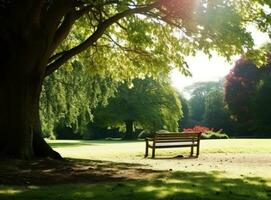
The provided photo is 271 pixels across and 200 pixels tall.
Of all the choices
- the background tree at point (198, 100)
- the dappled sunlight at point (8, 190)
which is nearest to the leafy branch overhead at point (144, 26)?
the dappled sunlight at point (8, 190)

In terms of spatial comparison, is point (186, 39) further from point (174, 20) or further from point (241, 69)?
point (241, 69)

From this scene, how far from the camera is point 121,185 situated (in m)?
10.3

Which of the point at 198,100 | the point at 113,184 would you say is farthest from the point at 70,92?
the point at 198,100

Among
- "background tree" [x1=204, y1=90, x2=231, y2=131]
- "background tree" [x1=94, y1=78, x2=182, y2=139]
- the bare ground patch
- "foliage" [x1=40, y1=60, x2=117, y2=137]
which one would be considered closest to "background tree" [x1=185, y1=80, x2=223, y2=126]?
"background tree" [x1=204, y1=90, x2=231, y2=131]

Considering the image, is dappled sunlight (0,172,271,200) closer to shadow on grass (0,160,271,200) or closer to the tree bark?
shadow on grass (0,160,271,200)

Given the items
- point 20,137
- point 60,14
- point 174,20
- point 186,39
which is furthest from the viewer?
point 186,39

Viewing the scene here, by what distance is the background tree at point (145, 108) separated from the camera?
2645 inches

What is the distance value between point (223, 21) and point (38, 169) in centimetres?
681

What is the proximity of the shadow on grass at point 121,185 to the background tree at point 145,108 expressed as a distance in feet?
176

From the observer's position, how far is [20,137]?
14820 mm

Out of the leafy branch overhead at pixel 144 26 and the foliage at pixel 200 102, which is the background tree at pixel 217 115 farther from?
the leafy branch overhead at pixel 144 26

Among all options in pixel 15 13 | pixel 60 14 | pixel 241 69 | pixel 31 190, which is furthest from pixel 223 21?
pixel 241 69

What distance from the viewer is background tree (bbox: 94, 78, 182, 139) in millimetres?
67188

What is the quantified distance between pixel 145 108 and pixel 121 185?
5721cm
